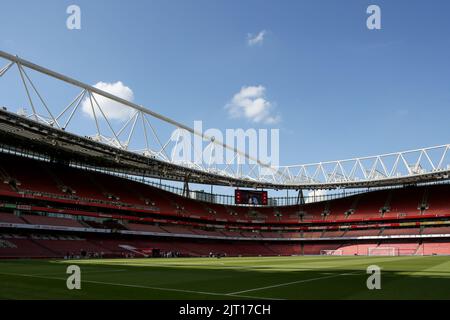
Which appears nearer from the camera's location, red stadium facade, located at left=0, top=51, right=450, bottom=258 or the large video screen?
red stadium facade, located at left=0, top=51, right=450, bottom=258

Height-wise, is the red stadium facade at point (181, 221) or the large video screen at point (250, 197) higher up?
the large video screen at point (250, 197)

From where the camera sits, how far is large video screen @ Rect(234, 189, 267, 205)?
9769 cm

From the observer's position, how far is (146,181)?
102m

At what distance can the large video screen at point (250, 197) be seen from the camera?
97.7 meters

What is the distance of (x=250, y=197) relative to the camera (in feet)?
324

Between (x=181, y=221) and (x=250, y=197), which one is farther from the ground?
(x=250, y=197)

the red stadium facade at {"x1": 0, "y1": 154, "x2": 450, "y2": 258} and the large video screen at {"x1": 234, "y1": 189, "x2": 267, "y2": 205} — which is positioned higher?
the large video screen at {"x1": 234, "y1": 189, "x2": 267, "y2": 205}

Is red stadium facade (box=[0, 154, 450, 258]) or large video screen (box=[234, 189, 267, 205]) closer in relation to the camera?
red stadium facade (box=[0, 154, 450, 258])

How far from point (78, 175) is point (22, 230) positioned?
2255cm

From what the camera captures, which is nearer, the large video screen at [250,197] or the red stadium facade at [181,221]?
the red stadium facade at [181,221]

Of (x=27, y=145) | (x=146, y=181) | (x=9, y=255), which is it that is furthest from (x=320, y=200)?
(x=9, y=255)

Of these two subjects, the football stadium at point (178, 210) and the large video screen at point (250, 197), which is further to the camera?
the large video screen at point (250, 197)

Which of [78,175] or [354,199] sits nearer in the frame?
[78,175]
